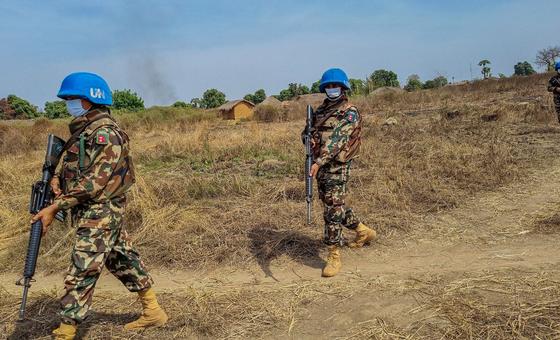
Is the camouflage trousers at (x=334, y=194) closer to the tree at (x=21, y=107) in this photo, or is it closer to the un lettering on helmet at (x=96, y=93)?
the un lettering on helmet at (x=96, y=93)

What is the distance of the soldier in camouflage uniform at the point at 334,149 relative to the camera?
403cm

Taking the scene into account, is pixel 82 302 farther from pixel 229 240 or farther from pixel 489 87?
pixel 489 87

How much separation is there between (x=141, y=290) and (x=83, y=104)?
131 cm

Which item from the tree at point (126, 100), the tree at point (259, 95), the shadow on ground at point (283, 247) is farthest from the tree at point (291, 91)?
the shadow on ground at point (283, 247)

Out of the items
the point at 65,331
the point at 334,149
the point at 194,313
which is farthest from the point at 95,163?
the point at 334,149

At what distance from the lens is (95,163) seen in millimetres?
2836

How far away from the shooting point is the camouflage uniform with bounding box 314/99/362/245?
13.2 ft

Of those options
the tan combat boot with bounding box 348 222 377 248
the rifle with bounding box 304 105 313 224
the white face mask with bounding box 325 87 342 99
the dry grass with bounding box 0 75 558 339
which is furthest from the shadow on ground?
the white face mask with bounding box 325 87 342 99

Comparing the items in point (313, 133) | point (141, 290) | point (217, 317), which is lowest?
point (217, 317)

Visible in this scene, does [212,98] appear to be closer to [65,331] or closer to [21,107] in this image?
[21,107]

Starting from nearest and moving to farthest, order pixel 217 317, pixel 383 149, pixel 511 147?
1. pixel 217 317
2. pixel 511 147
3. pixel 383 149

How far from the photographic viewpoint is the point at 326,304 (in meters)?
3.56

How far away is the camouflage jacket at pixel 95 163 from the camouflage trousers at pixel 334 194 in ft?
5.98

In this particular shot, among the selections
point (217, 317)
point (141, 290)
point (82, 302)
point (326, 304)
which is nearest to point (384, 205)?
point (326, 304)
